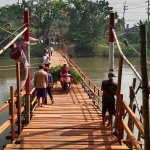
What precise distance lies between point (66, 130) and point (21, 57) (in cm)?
189

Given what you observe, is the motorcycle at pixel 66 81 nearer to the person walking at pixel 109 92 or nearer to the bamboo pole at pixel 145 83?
the person walking at pixel 109 92

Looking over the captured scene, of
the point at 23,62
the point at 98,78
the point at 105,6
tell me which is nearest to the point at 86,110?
the point at 23,62

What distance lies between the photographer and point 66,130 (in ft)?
20.0

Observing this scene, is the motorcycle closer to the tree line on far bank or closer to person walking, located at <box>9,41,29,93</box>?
person walking, located at <box>9,41,29,93</box>

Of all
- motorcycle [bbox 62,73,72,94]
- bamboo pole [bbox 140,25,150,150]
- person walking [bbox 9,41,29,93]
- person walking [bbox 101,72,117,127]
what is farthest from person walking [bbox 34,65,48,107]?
bamboo pole [bbox 140,25,150,150]

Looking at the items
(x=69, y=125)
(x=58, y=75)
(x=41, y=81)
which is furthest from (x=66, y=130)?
(x=58, y=75)

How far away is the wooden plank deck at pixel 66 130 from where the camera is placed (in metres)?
5.15

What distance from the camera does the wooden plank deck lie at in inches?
203

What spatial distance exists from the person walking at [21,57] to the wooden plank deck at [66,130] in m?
1.07

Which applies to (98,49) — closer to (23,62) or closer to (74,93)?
(74,93)

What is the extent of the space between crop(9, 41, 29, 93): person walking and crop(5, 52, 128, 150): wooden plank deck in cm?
107

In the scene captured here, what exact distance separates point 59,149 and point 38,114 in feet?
8.14

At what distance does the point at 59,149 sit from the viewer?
16.5ft

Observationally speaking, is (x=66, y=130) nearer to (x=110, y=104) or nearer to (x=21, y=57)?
(x=110, y=104)
